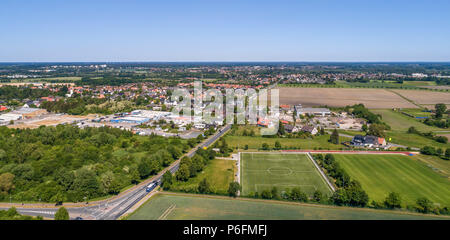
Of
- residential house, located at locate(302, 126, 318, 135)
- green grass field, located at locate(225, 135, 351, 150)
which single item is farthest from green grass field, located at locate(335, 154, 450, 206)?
residential house, located at locate(302, 126, 318, 135)

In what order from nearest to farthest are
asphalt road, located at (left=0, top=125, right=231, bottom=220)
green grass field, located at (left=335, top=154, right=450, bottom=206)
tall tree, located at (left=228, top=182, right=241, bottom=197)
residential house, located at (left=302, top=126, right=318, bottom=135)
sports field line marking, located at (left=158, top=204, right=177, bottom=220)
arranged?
sports field line marking, located at (left=158, top=204, right=177, bottom=220)
asphalt road, located at (left=0, top=125, right=231, bottom=220)
tall tree, located at (left=228, top=182, right=241, bottom=197)
green grass field, located at (left=335, top=154, right=450, bottom=206)
residential house, located at (left=302, top=126, right=318, bottom=135)

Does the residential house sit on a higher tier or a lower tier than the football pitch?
higher

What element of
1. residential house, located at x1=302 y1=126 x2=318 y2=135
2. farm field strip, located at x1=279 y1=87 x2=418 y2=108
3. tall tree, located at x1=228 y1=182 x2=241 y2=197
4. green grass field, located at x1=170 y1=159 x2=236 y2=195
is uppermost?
farm field strip, located at x1=279 y1=87 x2=418 y2=108

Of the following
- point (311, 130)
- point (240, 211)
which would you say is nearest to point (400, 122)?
point (311, 130)

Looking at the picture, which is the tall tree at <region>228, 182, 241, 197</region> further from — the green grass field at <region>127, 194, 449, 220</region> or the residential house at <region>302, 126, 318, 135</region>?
the residential house at <region>302, 126, 318, 135</region>

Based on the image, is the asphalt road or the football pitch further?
the football pitch

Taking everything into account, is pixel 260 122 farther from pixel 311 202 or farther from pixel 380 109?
pixel 380 109

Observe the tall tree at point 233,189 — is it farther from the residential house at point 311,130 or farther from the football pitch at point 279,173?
the residential house at point 311,130
